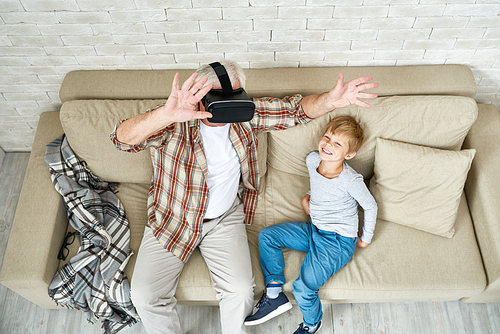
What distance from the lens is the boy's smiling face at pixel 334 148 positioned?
4.96 ft

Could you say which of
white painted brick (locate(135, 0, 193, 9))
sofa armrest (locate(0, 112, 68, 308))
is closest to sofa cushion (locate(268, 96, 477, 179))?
white painted brick (locate(135, 0, 193, 9))

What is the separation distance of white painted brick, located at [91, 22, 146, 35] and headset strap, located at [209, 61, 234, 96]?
0.61 m

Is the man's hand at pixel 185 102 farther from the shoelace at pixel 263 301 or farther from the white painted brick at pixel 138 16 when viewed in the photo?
the shoelace at pixel 263 301

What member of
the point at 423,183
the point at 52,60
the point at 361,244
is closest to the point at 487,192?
the point at 423,183

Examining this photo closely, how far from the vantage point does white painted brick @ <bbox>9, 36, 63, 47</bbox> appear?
1597 mm

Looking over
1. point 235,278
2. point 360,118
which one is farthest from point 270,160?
point 235,278

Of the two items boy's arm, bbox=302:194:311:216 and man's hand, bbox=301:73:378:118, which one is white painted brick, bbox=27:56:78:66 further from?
boy's arm, bbox=302:194:311:216

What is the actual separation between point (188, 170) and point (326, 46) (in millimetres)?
906

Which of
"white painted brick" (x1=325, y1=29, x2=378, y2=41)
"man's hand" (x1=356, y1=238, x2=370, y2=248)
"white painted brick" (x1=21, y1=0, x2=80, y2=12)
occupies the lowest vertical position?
"man's hand" (x1=356, y1=238, x2=370, y2=248)

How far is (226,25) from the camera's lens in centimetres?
158

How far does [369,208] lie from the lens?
157 centimetres

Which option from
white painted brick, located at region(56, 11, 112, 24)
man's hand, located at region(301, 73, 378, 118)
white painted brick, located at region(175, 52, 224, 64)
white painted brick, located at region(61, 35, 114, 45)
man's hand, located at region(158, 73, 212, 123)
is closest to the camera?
man's hand, located at region(158, 73, 212, 123)

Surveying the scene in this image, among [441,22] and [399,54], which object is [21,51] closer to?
[399,54]

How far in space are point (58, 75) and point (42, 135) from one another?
0.33 m
